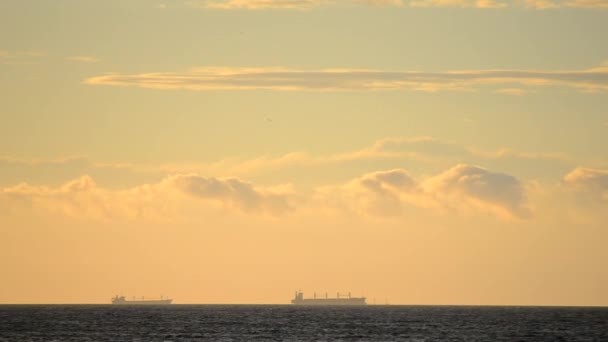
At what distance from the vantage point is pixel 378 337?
16750 centimetres

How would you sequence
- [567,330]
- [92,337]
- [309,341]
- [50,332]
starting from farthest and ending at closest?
[567,330] → [50,332] → [92,337] → [309,341]

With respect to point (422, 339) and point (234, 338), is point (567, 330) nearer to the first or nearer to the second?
point (422, 339)

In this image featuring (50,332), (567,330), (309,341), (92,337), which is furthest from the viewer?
(567,330)

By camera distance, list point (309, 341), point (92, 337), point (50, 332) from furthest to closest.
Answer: point (50, 332)
point (92, 337)
point (309, 341)

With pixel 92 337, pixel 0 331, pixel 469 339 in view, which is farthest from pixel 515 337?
pixel 0 331

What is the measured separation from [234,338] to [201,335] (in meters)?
10.5

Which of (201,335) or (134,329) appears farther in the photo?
(134,329)

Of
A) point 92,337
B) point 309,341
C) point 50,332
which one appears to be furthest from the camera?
point 50,332

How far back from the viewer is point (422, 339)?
163 m

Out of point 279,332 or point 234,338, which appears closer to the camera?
point 234,338

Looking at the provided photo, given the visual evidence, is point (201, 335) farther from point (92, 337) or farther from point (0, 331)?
point (0, 331)

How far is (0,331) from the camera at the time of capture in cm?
18288

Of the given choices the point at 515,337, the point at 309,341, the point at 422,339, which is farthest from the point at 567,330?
the point at 309,341

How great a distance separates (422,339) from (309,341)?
56.6 ft
